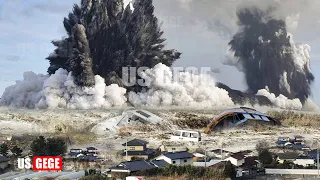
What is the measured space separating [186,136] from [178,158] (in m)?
4.40

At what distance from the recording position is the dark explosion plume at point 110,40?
75.9ft

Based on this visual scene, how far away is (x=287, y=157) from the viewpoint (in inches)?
627

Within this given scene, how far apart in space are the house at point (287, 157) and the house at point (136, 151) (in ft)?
11.2

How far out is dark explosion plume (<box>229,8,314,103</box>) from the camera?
80.5ft

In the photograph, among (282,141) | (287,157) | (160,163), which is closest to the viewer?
(160,163)

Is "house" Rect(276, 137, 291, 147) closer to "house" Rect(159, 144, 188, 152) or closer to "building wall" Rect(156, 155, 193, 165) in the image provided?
"house" Rect(159, 144, 188, 152)

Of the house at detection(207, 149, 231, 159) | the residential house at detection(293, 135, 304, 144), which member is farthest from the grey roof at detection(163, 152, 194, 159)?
the residential house at detection(293, 135, 304, 144)

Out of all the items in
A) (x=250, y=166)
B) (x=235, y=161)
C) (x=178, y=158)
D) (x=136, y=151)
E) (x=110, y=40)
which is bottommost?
(x=250, y=166)

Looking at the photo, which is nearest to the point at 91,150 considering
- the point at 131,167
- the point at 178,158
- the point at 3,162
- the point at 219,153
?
the point at 3,162

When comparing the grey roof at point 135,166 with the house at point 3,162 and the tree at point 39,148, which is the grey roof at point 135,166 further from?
the house at point 3,162

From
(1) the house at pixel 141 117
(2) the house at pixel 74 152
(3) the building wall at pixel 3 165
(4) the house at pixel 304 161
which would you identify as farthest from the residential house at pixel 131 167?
(1) the house at pixel 141 117

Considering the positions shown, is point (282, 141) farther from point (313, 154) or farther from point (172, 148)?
point (172, 148)

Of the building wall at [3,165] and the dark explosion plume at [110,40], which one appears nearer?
the building wall at [3,165]

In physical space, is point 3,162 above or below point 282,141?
below
